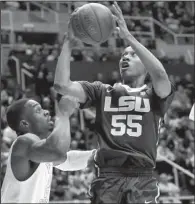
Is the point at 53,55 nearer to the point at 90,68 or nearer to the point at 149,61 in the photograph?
the point at 90,68

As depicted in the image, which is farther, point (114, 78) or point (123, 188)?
point (114, 78)

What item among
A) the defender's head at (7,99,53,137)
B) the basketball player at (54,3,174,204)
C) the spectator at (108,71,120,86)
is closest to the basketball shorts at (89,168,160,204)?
the basketball player at (54,3,174,204)

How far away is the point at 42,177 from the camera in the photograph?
3953mm

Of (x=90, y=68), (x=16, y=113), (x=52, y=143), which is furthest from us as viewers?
(x=90, y=68)

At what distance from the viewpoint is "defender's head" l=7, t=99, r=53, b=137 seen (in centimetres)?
387

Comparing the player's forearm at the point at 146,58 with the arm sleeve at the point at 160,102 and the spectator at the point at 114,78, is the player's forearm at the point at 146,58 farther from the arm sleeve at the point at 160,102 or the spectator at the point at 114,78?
the spectator at the point at 114,78

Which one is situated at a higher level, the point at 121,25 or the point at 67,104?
the point at 121,25

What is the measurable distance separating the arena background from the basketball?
4175mm

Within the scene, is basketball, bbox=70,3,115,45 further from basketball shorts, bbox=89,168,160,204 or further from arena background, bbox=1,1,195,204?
Answer: arena background, bbox=1,1,195,204

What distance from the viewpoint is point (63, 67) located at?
3812 millimetres

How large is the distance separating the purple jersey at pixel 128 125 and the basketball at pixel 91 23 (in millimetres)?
399

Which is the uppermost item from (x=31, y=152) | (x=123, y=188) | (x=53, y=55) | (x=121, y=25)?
(x=121, y=25)

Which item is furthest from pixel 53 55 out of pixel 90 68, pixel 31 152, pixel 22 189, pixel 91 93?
pixel 31 152

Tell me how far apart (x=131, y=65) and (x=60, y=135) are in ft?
3.10
